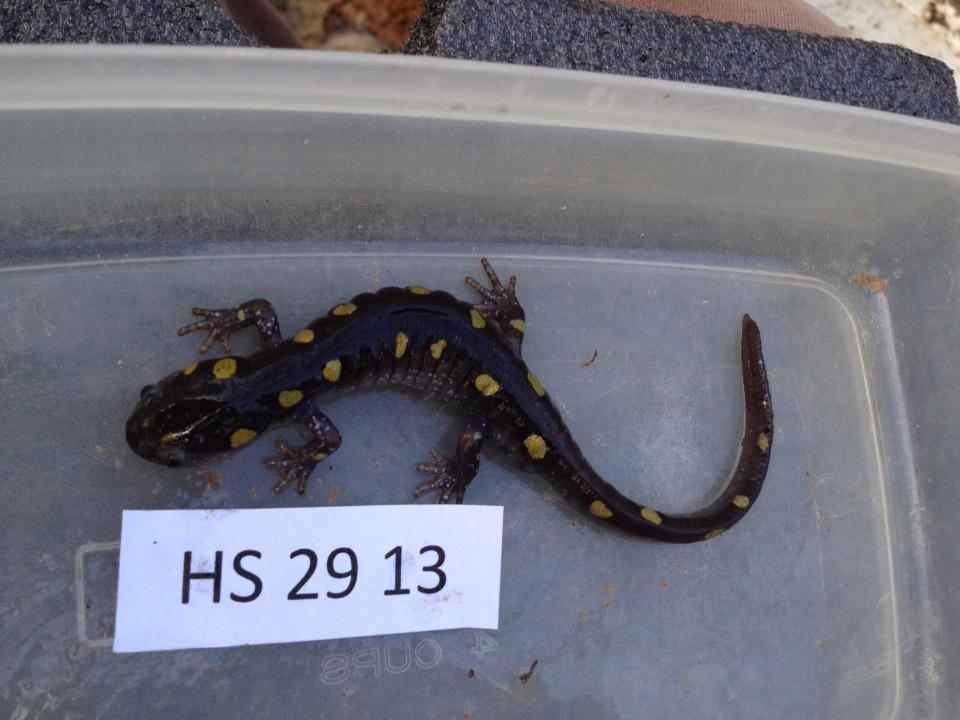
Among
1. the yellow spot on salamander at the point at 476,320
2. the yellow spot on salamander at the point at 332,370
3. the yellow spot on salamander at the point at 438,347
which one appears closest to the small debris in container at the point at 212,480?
the yellow spot on salamander at the point at 332,370

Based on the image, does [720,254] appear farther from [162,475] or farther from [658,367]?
[162,475]

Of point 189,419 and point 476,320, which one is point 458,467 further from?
point 189,419

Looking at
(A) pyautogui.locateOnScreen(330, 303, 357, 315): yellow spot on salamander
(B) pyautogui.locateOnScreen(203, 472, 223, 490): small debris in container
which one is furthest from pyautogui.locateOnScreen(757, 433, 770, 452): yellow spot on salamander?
(B) pyautogui.locateOnScreen(203, 472, 223, 490): small debris in container

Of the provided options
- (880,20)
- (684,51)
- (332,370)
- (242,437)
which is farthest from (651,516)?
(880,20)

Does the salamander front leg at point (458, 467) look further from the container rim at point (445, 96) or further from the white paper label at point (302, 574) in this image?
the container rim at point (445, 96)

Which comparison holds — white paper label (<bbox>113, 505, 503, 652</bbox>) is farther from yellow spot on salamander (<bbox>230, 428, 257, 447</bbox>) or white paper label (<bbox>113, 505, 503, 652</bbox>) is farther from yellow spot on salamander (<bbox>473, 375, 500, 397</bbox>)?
yellow spot on salamander (<bbox>473, 375, 500, 397</bbox>)

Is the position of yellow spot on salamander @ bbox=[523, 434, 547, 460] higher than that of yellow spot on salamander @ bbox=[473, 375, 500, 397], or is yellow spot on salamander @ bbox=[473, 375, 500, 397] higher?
yellow spot on salamander @ bbox=[473, 375, 500, 397]
